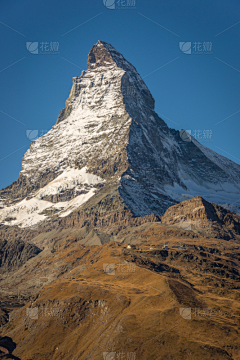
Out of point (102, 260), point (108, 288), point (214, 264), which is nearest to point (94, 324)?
point (108, 288)

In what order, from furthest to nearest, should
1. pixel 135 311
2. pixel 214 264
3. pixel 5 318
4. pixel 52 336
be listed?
pixel 214 264 < pixel 5 318 < pixel 52 336 < pixel 135 311

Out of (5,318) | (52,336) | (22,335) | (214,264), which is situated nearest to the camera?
(52,336)

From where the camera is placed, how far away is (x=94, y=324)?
10319 cm

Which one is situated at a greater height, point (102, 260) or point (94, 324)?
point (102, 260)

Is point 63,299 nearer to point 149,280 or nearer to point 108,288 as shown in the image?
point 108,288

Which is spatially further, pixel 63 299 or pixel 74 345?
pixel 63 299

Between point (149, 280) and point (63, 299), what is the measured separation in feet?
92.7

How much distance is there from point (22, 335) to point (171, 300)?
46.2m

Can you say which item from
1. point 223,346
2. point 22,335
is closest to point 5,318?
point 22,335

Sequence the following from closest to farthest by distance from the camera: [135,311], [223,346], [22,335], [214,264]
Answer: [223,346], [135,311], [22,335], [214,264]

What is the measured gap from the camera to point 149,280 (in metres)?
128

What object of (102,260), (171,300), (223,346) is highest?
(102,260)

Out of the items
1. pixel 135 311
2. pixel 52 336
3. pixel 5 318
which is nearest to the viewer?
pixel 135 311

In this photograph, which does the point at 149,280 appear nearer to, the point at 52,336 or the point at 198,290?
the point at 198,290
